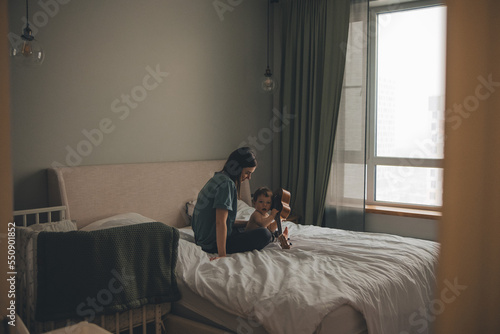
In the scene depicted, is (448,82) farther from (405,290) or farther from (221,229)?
(221,229)

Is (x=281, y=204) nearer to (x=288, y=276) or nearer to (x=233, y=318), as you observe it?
(x=288, y=276)

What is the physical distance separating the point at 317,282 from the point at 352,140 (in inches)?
97.2

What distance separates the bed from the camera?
185cm

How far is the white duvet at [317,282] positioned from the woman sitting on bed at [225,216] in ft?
0.31

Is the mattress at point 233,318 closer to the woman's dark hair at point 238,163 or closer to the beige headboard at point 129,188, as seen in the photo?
the woman's dark hair at point 238,163

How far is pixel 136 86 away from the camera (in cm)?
338

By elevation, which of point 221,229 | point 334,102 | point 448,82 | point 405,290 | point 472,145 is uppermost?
point 334,102

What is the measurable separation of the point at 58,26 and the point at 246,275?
2063mm

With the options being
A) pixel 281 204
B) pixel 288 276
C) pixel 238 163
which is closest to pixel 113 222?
pixel 238 163

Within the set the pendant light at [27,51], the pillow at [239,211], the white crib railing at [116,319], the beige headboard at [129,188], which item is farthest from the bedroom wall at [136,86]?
the white crib railing at [116,319]

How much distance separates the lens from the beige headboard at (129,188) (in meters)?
2.85

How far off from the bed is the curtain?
43.0 inches

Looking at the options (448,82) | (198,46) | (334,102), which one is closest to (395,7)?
(334,102)

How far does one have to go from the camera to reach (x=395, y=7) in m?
4.17
